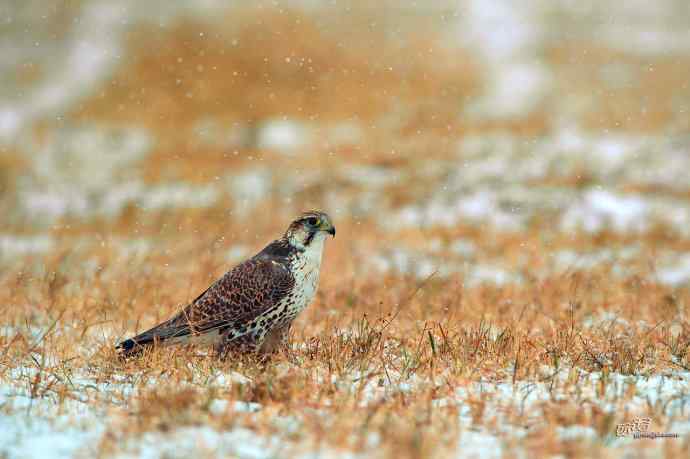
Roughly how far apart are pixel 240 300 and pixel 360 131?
15900 mm

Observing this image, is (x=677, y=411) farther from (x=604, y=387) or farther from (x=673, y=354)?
(x=673, y=354)

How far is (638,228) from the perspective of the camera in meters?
13.0

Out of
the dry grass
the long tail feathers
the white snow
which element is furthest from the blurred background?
the long tail feathers

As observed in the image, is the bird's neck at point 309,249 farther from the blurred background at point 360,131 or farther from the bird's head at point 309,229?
the blurred background at point 360,131

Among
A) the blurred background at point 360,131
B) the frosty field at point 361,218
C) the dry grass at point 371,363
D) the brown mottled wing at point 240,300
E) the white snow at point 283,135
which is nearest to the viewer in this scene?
the dry grass at point 371,363

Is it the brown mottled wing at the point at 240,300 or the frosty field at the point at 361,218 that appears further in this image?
the brown mottled wing at the point at 240,300

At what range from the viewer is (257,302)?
536 centimetres

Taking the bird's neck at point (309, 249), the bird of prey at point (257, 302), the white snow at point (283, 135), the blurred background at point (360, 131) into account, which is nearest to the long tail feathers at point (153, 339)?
the bird of prey at point (257, 302)

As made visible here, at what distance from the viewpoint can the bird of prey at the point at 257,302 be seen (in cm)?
538

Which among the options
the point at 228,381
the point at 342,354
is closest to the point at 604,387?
the point at 342,354

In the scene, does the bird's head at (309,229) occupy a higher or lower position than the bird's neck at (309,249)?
higher

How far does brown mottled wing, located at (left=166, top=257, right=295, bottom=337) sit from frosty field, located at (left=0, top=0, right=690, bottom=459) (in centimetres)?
26

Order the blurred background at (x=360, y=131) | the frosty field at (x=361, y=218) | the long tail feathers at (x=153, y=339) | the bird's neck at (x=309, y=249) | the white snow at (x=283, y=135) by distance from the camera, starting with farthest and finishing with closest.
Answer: the white snow at (x=283, y=135)
the blurred background at (x=360, y=131)
the bird's neck at (x=309, y=249)
the long tail feathers at (x=153, y=339)
the frosty field at (x=361, y=218)

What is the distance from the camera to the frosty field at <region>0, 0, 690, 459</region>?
407 centimetres
